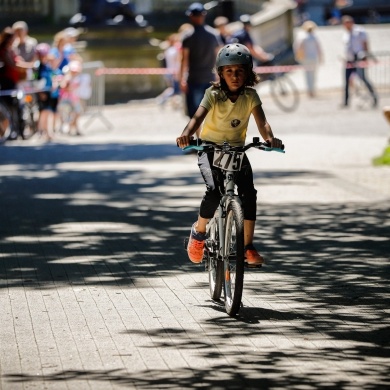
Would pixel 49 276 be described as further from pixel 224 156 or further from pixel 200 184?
pixel 200 184

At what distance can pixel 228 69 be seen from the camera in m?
8.51

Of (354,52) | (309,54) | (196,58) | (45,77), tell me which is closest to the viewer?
(196,58)

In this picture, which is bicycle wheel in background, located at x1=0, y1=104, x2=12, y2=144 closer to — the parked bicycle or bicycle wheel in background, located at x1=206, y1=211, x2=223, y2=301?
the parked bicycle

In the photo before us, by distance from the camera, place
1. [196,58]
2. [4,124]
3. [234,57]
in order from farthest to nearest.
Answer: [4,124] → [196,58] → [234,57]

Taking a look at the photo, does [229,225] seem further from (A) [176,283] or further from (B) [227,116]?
(A) [176,283]

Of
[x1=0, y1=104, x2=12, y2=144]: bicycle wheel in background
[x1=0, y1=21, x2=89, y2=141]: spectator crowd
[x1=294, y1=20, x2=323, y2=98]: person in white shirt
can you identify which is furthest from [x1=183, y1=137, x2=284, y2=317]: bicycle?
[x1=294, y1=20, x2=323, y2=98]: person in white shirt

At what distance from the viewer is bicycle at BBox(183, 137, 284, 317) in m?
8.14

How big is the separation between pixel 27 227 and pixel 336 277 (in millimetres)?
3740

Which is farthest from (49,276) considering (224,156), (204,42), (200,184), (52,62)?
(52,62)

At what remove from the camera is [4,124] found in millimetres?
23000

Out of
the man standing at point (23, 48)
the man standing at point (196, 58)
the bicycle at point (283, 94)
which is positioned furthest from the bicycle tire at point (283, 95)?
the man standing at point (196, 58)

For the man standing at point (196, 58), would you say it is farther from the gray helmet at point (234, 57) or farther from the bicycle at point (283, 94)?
the gray helmet at point (234, 57)

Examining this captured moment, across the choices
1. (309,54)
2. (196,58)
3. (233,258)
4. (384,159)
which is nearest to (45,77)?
(196,58)

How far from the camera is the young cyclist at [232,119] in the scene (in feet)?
27.8
